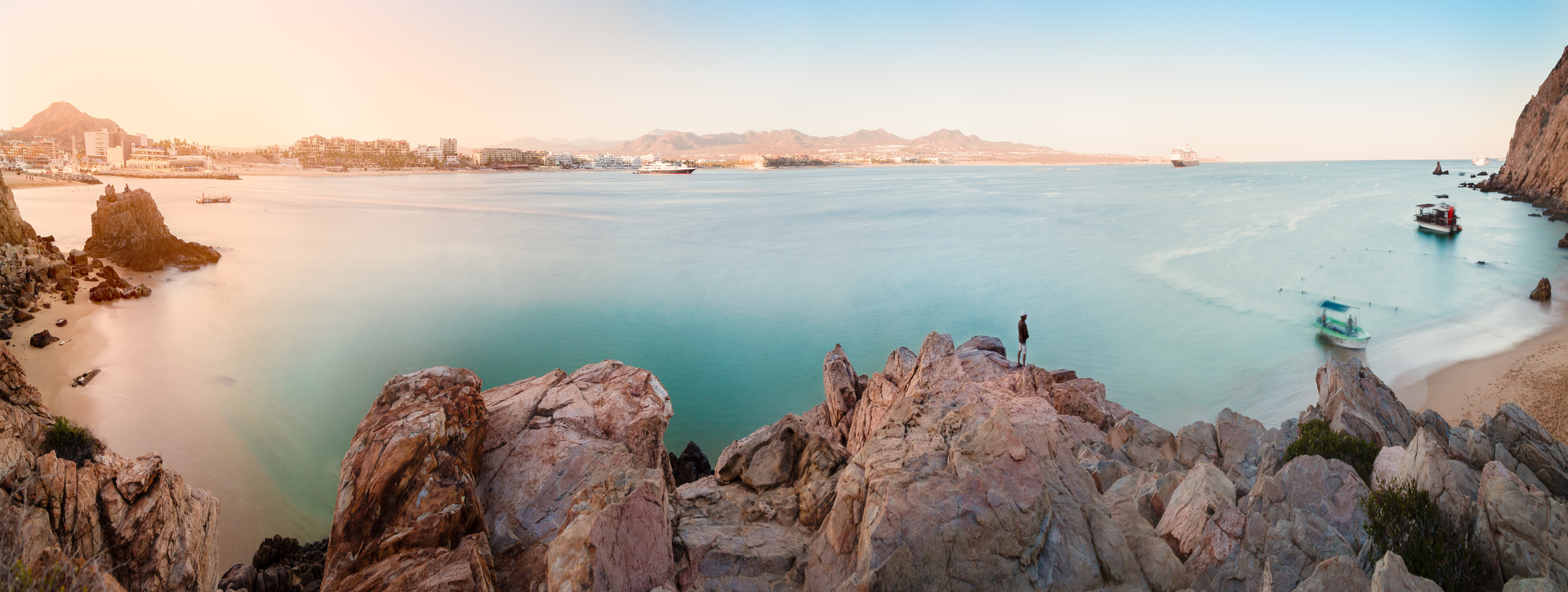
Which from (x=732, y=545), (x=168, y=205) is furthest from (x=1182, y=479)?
(x=168, y=205)

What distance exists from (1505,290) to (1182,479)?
2958cm

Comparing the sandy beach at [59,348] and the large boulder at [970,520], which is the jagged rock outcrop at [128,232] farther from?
the large boulder at [970,520]

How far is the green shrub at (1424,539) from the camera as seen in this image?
15.1ft

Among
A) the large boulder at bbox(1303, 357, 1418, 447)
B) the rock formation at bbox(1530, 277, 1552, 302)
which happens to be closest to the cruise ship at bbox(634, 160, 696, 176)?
the rock formation at bbox(1530, 277, 1552, 302)

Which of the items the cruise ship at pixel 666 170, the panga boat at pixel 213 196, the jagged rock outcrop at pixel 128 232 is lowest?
the jagged rock outcrop at pixel 128 232

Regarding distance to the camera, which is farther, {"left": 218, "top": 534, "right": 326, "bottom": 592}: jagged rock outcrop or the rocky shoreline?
the rocky shoreline

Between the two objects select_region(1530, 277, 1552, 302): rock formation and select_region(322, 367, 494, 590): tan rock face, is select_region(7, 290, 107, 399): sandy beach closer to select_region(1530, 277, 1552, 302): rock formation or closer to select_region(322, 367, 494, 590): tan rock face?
select_region(322, 367, 494, 590): tan rock face

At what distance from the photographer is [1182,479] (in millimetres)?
6172

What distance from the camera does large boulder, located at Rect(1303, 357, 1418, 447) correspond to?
8047 millimetres

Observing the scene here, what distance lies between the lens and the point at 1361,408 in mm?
8477

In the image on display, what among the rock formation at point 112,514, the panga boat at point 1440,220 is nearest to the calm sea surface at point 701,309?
the panga boat at point 1440,220

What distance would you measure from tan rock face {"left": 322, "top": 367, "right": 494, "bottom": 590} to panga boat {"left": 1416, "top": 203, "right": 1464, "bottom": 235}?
55.4m

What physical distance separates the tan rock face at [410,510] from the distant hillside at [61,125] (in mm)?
34615

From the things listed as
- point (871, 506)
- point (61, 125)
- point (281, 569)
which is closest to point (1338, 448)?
point (871, 506)
